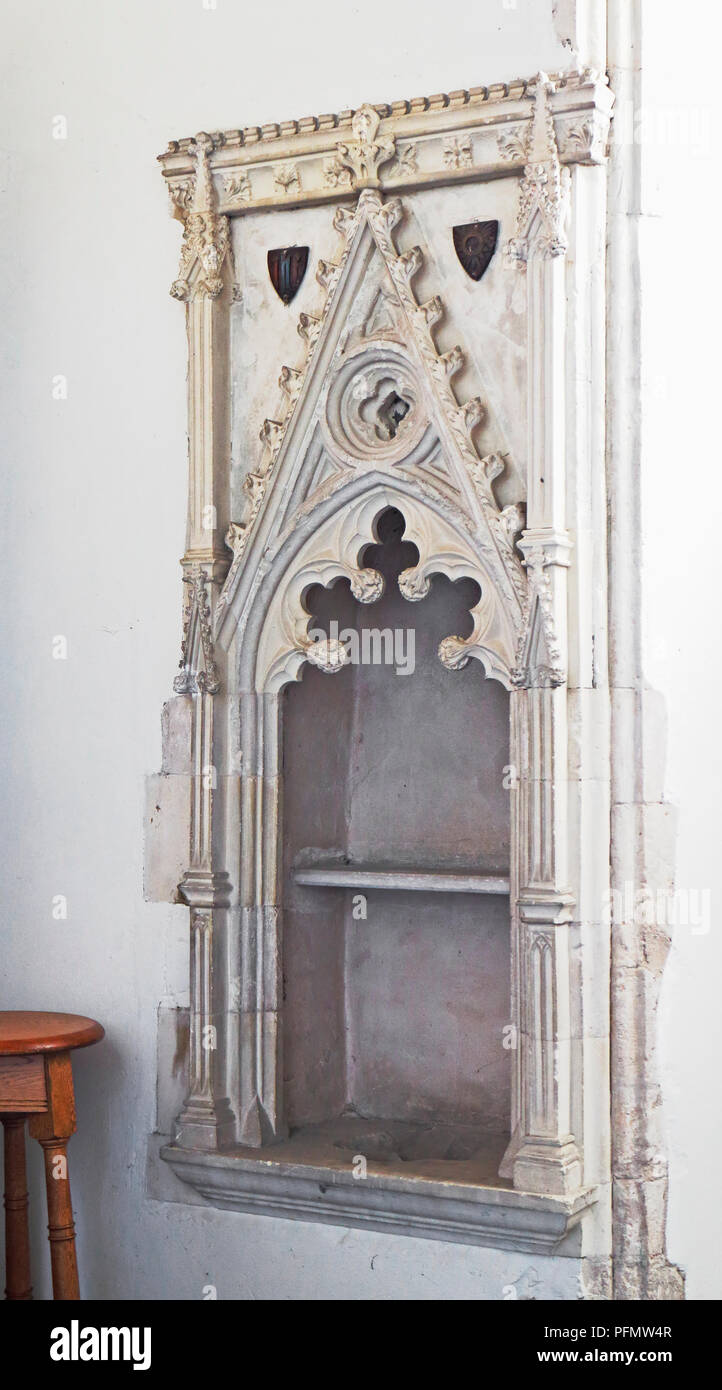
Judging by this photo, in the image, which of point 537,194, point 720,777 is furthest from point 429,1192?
point 537,194

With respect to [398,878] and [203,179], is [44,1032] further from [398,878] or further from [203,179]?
[203,179]

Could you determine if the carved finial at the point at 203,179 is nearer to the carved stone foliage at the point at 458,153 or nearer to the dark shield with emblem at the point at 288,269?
the dark shield with emblem at the point at 288,269

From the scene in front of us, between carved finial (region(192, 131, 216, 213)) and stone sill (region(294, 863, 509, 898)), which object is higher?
carved finial (region(192, 131, 216, 213))

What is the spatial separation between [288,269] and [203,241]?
0.21 m

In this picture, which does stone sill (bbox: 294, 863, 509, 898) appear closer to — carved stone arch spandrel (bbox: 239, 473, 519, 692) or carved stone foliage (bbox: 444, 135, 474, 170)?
carved stone arch spandrel (bbox: 239, 473, 519, 692)

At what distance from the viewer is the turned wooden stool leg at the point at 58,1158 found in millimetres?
3439

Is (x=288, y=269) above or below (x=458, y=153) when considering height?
below

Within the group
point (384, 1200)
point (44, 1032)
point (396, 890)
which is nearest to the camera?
point (384, 1200)

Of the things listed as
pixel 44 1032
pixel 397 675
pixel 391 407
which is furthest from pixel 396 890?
pixel 391 407

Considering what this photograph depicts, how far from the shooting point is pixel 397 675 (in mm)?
3896

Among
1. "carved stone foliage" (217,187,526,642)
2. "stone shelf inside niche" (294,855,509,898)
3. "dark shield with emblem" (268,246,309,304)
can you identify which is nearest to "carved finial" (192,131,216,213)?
"dark shield with emblem" (268,246,309,304)

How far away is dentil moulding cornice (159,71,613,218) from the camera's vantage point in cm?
328

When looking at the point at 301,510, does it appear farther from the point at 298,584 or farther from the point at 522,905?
the point at 522,905

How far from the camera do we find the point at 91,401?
3.90 m
